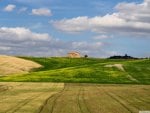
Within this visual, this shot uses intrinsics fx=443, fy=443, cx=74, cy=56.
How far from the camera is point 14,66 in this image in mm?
114500

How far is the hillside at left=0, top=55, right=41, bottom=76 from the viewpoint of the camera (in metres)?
108

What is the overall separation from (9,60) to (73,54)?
218 feet

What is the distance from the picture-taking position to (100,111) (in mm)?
29859

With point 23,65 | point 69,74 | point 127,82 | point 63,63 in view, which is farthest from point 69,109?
point 63,63

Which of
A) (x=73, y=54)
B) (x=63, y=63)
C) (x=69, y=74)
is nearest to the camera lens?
(x=69, y=74)

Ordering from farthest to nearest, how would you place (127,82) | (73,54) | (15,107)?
(73,54) → (127,82) → (15,107)

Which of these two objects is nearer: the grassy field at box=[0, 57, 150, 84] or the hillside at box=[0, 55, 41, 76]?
the grassy field at box=[0, 57, 150, 84]

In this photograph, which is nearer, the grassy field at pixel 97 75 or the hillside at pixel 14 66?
the grassy field at pixel 97 75

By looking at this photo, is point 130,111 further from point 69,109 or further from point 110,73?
point 110,73

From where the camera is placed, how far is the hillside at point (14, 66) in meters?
108

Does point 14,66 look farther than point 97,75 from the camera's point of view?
Yes

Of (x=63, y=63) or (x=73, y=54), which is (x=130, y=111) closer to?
(x=63, y=63)

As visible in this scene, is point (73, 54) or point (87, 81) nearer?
point (87, 81)

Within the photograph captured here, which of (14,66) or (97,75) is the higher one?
(14,66)
